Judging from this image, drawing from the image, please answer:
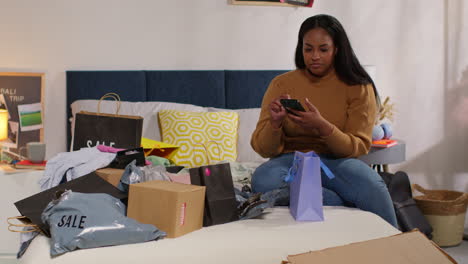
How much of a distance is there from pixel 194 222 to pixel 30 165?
1.49m

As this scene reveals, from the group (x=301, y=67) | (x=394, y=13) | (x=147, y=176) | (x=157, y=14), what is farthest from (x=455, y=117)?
(x=147, y=176)

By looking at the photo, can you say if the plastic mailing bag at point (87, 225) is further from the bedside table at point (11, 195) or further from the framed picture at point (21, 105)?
the framed picture at point (21, 105)

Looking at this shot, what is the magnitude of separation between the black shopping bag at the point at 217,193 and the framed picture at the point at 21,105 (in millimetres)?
2021

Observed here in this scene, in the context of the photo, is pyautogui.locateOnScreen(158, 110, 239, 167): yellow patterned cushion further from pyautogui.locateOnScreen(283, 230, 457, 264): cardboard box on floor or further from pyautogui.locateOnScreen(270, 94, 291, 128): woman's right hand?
pyautogui.locateOnScreen(283, 230, 457, 264): cardboard box on floor

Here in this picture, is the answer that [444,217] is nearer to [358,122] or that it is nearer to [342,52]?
[358,122]

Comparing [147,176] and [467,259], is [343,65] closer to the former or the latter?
[147,176]

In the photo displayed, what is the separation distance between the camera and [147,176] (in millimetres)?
2070

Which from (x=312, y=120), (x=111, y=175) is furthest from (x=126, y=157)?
(x=312, y=120)

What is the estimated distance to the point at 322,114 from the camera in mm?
2600

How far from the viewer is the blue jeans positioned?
2312mm

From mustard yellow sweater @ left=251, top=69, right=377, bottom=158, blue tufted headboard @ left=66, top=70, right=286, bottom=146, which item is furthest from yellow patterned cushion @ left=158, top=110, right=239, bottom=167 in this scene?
mustard yellow sweater @ left=251, top=69, right=377, bottom=158

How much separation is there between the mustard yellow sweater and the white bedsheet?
1.75 feet

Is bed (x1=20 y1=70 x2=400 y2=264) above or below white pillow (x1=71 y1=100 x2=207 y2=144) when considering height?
below

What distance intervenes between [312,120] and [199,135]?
1097 mm
